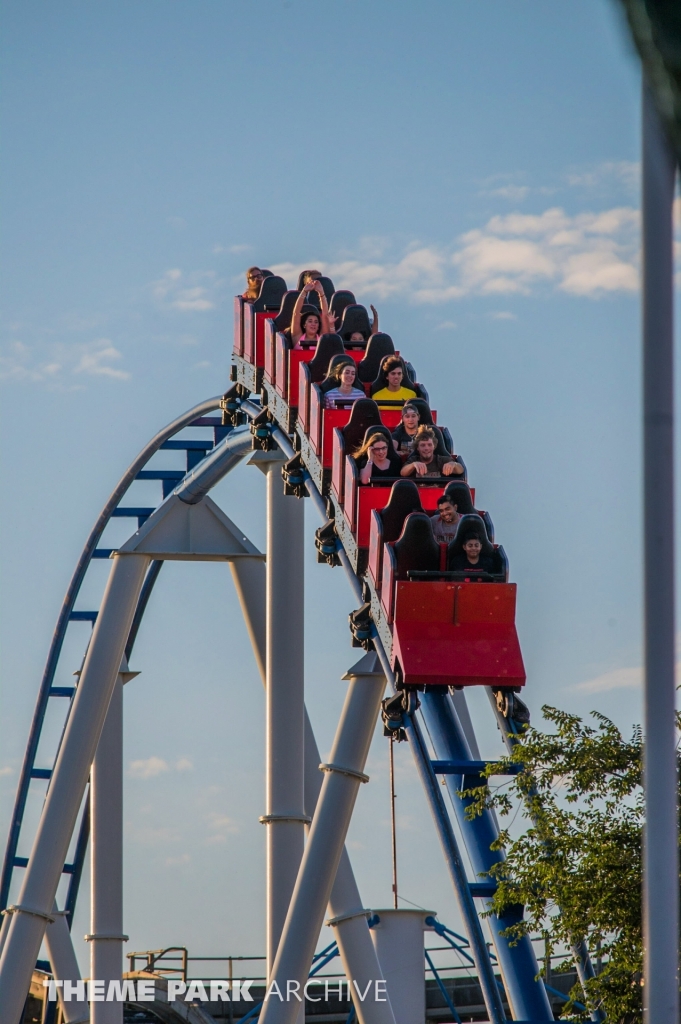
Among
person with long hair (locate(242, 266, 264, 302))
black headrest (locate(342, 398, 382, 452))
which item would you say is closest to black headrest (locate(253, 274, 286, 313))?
person with long hair (locate(242, 266, 264, 302))

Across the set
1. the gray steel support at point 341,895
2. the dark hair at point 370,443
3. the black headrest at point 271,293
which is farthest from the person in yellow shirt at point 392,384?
the gray steel support at point 341,895

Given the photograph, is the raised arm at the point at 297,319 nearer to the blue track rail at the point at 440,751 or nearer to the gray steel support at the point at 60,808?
the blue track rail at the point at 440,751

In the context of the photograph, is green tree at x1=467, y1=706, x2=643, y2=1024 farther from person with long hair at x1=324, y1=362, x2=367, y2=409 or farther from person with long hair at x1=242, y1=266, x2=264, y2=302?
person with long hair at x1=242, y1=266, x2=264, y2=302

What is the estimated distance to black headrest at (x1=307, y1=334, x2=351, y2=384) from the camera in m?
11.5

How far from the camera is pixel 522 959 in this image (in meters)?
7.90

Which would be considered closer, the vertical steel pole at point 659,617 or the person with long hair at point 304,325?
the vertical steel pole at point 659,617

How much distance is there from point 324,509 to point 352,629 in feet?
5.03

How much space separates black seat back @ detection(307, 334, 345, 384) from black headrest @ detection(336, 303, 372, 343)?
1.59 m

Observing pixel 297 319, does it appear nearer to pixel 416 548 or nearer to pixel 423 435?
pixel 423 435

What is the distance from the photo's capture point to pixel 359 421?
1014 cm

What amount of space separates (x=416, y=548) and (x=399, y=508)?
467mm

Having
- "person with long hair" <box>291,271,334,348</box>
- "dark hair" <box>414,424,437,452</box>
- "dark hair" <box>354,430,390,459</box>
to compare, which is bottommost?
"dark hair" <box>354,430,390,459</box>

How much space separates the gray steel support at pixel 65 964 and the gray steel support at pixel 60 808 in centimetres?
271

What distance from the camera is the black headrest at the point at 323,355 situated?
11453mm
